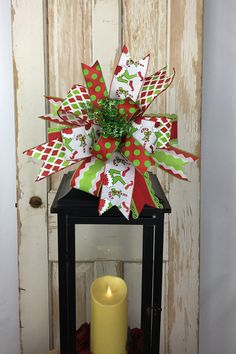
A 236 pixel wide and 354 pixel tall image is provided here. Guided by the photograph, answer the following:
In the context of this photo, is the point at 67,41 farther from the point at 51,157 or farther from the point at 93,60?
the point at 51,157

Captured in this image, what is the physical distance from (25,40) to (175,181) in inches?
23.0

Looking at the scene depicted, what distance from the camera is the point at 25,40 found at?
4.25 feet

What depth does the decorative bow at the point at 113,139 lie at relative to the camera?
0.92 m

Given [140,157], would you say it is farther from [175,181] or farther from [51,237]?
[51,237]

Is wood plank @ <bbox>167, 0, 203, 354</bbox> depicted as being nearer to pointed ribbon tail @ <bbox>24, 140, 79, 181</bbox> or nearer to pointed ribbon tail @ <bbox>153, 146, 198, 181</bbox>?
pointed ribbon tail @ <bbox>153, 146, 198, 181</bbox>

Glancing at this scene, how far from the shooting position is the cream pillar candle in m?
1.00

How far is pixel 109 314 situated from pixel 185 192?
49cm

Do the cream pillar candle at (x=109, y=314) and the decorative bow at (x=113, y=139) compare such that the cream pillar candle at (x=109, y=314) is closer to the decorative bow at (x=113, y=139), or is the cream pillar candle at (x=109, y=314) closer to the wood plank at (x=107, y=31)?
the decorative bow at (x=113, y=139)

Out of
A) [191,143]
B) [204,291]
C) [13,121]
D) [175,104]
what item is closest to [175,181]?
[191,143]

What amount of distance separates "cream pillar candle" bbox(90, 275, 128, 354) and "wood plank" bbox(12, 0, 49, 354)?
41 cm

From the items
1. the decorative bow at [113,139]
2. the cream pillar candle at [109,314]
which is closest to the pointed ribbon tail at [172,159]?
the decorative bow at [113,139]

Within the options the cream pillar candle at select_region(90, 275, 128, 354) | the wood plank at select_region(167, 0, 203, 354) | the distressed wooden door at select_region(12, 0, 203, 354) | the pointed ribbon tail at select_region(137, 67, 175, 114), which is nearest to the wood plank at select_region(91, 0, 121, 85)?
the distressed wooden door at select_region(12, 0, 203, 354)

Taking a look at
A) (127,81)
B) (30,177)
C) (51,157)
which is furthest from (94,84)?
(30,177)

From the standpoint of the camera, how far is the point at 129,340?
40.6 inches
